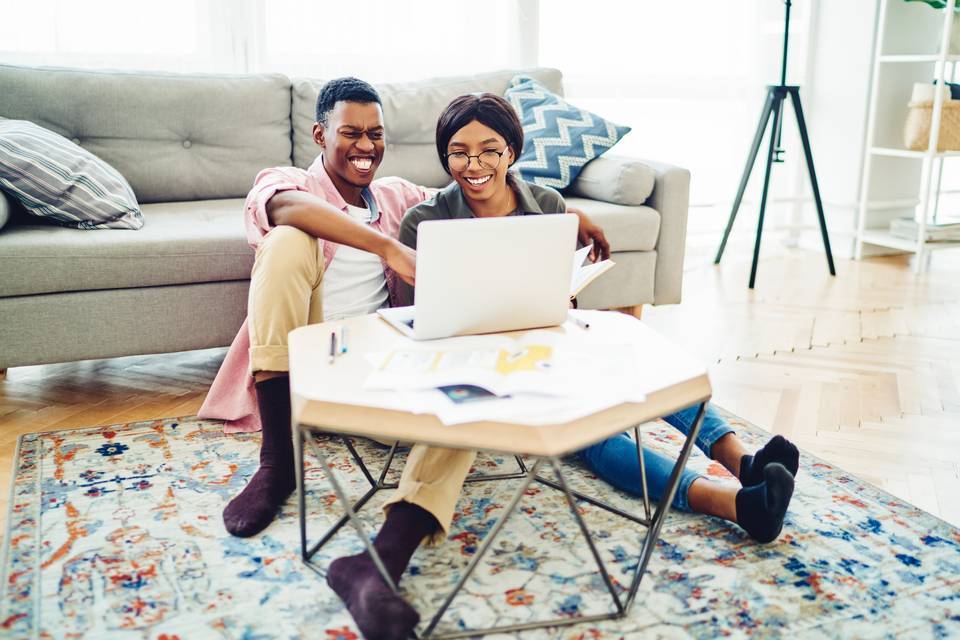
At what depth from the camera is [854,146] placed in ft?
14.0

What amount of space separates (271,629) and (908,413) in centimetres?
181

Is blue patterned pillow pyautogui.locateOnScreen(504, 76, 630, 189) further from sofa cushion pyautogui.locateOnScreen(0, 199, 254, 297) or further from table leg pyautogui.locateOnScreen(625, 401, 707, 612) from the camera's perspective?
table leg pyautogui.locateOnScreen(625, 401, 707, 612)

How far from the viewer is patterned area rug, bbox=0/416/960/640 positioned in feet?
4.58

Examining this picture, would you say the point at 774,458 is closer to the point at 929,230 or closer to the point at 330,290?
the point at 330,290

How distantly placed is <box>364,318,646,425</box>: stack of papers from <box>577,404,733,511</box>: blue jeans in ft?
1.14

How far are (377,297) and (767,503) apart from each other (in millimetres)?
1093

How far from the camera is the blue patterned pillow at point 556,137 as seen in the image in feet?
10.0

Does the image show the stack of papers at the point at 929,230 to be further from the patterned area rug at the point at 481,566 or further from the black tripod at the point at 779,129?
the patterned area rug at the point at 481,566

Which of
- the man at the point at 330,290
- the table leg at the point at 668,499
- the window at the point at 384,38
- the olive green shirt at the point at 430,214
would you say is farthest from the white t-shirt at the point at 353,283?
the window at the point at 384,38

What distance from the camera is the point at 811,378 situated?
2.62 m

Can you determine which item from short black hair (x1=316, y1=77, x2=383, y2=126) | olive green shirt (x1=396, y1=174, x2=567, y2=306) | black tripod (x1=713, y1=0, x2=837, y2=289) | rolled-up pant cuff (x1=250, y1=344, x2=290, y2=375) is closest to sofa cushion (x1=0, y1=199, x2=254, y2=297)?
short black hair (x1=316, y1=77, x2=383, y2=126)

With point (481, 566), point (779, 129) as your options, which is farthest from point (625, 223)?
point (481, 566)

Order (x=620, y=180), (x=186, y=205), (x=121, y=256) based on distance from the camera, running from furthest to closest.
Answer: (x=620, y=180) < (x=186, y=205) < (x=121, y=256)

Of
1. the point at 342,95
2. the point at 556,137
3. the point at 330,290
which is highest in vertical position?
the point at 342,95
